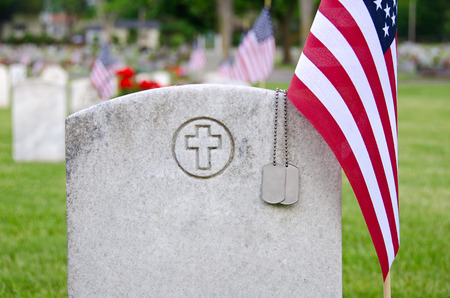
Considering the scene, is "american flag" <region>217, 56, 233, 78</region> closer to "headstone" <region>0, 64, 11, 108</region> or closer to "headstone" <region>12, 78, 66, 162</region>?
"headstone" <region>0, 64, 11, 108</region>

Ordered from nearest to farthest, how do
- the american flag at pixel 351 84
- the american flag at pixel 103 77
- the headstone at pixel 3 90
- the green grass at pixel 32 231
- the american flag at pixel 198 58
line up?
the american flag at pixel 351 84
the green grass at pixel 32 231
the american flag at pixel 103 77
the headstone at pixel 3 90
the american flag at pixel 198 58

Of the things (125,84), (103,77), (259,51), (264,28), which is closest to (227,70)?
(259,51)

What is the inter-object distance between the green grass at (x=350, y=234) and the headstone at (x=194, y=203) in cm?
152

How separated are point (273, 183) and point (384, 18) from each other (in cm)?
80

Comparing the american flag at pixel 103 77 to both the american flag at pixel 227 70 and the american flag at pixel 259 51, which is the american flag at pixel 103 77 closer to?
the american flag at pixel 259 51

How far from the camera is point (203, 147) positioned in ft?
8.50

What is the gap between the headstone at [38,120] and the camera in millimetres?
8883

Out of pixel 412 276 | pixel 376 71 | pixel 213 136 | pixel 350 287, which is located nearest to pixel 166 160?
pixel 213 136

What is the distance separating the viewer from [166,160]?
2604mm

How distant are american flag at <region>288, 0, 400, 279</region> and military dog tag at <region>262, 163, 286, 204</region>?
0.23 meters

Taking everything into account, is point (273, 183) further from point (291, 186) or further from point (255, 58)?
point (255, 58)

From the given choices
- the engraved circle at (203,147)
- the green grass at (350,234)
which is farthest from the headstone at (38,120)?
the engraved circle at (203,147)

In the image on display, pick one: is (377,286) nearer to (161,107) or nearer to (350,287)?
(350,287)

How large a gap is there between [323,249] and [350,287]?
1.68 metres
